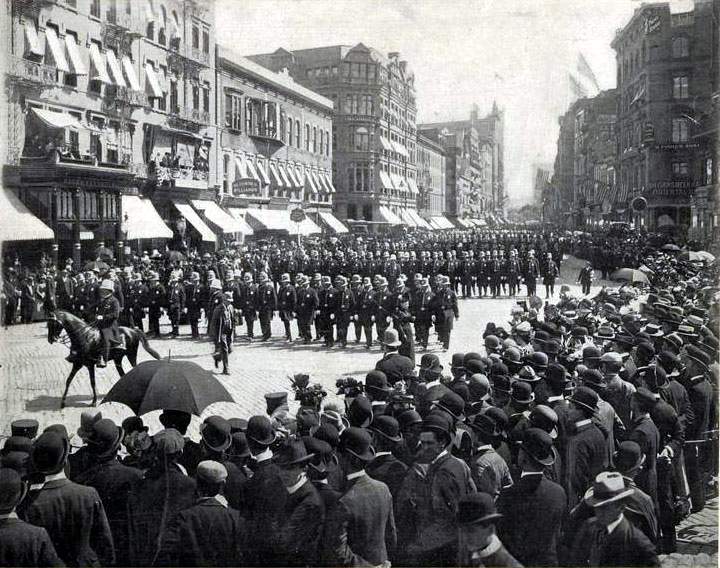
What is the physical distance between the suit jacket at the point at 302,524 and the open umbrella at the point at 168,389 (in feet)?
7.26

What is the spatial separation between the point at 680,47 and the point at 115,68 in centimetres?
3436

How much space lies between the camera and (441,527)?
4.91 metres

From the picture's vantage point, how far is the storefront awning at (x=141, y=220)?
29141 mm

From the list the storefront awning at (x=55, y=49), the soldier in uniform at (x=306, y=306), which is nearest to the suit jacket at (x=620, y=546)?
the soldier in uniform at (x=306, y=306)

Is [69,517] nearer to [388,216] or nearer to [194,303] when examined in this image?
[194,303]

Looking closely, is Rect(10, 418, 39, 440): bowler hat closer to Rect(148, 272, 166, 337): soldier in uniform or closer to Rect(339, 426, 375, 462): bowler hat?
Rect(339, 426, 375, 462): bowler hat

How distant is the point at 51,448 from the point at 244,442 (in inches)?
64.4

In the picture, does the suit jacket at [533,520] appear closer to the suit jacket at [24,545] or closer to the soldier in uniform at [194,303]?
the suit jacket at [24,545]

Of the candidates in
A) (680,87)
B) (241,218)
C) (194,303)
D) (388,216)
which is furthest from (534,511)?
(388,216)

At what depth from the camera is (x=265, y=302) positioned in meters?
18.7

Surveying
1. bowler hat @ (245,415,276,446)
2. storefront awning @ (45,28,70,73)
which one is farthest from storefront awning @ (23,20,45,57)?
bowler hat @ (245,415,276,446)

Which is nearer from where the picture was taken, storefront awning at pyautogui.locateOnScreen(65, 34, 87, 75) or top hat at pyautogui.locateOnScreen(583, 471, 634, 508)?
top hat at pyautogui.locateOnScreen(583, 471, 634, 508)

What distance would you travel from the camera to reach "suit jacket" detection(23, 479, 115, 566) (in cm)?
440

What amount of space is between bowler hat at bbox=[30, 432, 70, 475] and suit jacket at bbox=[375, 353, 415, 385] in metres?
4.49
